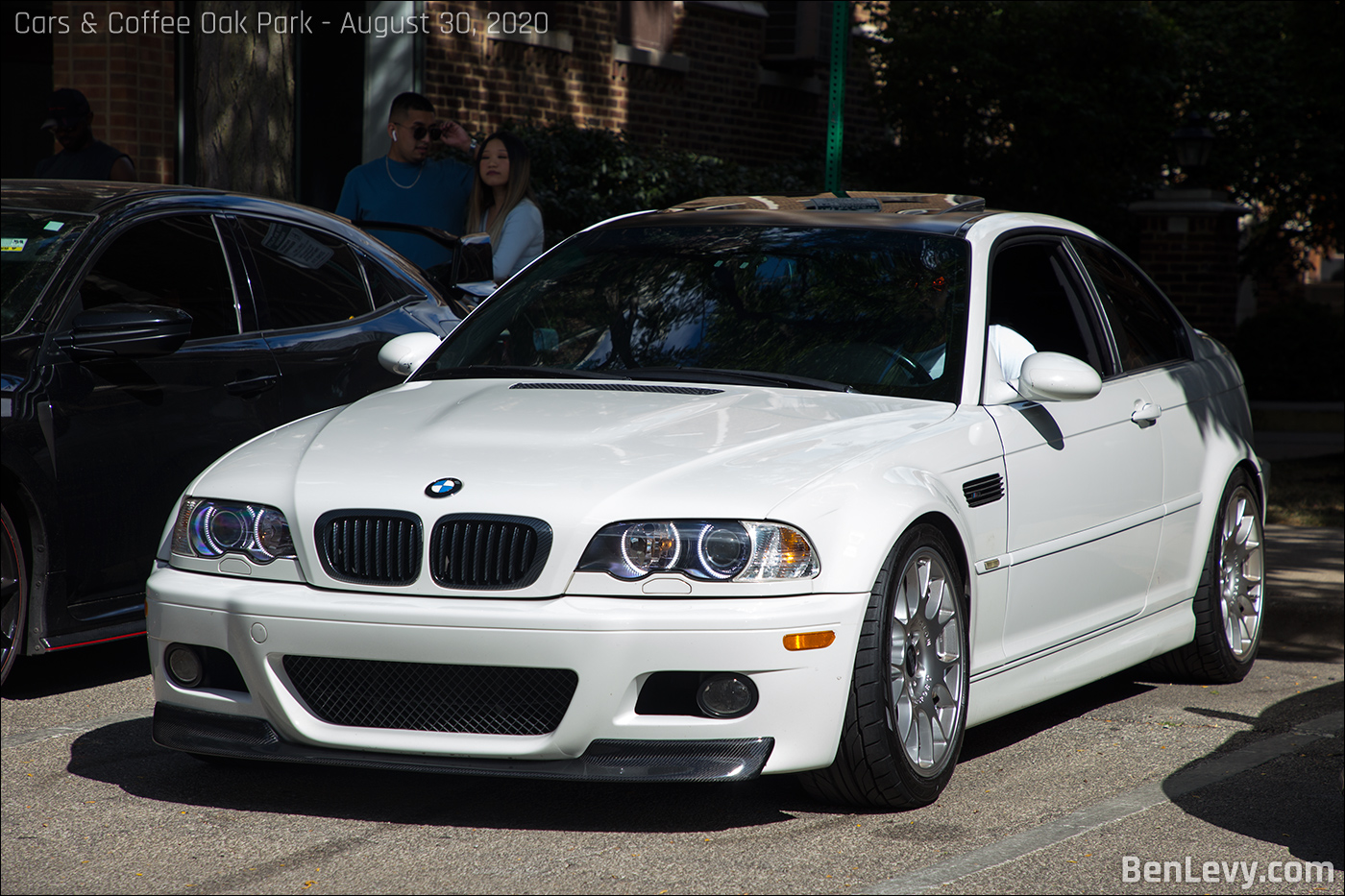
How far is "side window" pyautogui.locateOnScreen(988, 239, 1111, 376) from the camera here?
5750 mm

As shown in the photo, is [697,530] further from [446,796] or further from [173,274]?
[173,274]

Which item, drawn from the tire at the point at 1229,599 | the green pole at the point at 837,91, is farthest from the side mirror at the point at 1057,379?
the green pole at the point at 837,91

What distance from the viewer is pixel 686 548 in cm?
406

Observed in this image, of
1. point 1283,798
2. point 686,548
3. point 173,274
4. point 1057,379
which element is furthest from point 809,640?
point 173,274

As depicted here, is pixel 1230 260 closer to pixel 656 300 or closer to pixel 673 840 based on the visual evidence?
pixel 656 300

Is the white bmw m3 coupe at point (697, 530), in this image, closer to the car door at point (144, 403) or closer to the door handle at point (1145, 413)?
the door handle at point (1145, 413)

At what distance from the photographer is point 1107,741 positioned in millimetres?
5414

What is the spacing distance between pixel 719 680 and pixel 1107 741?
6.07 ft

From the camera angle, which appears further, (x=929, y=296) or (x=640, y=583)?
(x=929, y=296)

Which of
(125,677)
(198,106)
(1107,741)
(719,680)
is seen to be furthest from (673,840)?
(198,106)

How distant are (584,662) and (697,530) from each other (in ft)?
1.31

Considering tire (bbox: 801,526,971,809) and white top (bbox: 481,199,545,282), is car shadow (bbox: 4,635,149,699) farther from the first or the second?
white top (bbox: 481,199,545,282)

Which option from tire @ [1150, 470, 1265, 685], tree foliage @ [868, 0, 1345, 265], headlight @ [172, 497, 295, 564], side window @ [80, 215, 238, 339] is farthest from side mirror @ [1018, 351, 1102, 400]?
tree foliage @ [868, 0, 1345, 265]

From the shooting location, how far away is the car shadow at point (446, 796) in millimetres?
4398
